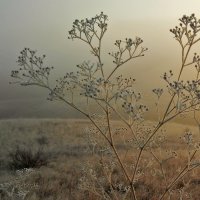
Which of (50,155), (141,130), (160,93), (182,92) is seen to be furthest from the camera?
(50,155)

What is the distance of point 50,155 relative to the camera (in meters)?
20.1

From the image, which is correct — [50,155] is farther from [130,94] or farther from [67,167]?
[130,94]

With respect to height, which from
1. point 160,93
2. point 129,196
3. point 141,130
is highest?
point 160,93

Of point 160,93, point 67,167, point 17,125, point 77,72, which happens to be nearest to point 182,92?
point 160,93

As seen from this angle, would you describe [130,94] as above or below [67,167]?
above

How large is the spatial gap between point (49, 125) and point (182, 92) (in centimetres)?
2828

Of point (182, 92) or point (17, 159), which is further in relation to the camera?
point (17, 159)

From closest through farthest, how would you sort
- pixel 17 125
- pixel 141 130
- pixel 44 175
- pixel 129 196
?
pixel 141 130, pixel 129 196, pixel 44 175, pixel 17 125

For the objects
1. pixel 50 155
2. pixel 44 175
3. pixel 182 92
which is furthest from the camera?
pixel 50 155

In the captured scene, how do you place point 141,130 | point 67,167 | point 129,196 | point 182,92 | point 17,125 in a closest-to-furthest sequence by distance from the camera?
point 182,92 → point 141,130 → point 129,196 → point 67,167 → point 17,125

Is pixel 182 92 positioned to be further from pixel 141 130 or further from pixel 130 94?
pixel 141 130

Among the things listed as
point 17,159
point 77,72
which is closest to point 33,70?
point 77,72

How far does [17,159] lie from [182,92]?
11.9 meters

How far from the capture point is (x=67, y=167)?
→ 15695mm
